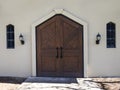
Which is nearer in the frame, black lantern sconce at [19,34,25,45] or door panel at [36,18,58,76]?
black lantern sconce at [19,34,25,45]

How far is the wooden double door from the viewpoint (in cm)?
1190

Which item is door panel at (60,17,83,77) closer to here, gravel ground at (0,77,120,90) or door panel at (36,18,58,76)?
door panel at (36,18,58,76)

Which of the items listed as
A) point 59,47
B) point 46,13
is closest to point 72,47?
point 59,47

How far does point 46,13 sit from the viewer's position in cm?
1188

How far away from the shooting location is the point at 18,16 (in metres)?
11.9

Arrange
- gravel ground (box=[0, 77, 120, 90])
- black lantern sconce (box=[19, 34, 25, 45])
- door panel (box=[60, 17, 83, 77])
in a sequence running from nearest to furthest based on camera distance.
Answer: gravel ground (box=[0, 77, 120, 90])
black lantern sconce (box=[19, 34, 25, 45])
door panel (box=[60, 17, 83, 77])

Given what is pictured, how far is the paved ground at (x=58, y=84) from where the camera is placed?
31.9 ft

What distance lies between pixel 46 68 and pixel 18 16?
8.18 feet

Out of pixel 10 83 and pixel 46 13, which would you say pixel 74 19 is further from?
pixel 10 83

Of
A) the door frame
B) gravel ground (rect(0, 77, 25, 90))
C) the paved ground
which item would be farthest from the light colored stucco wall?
the paved ground

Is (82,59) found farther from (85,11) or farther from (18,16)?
(18,16)

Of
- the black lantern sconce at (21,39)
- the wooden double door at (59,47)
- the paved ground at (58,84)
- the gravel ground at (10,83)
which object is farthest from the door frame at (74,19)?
the gravel ground at (10,83)

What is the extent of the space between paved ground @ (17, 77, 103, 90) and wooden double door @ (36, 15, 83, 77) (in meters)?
0.60

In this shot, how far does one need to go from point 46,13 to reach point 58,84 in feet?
10.5
